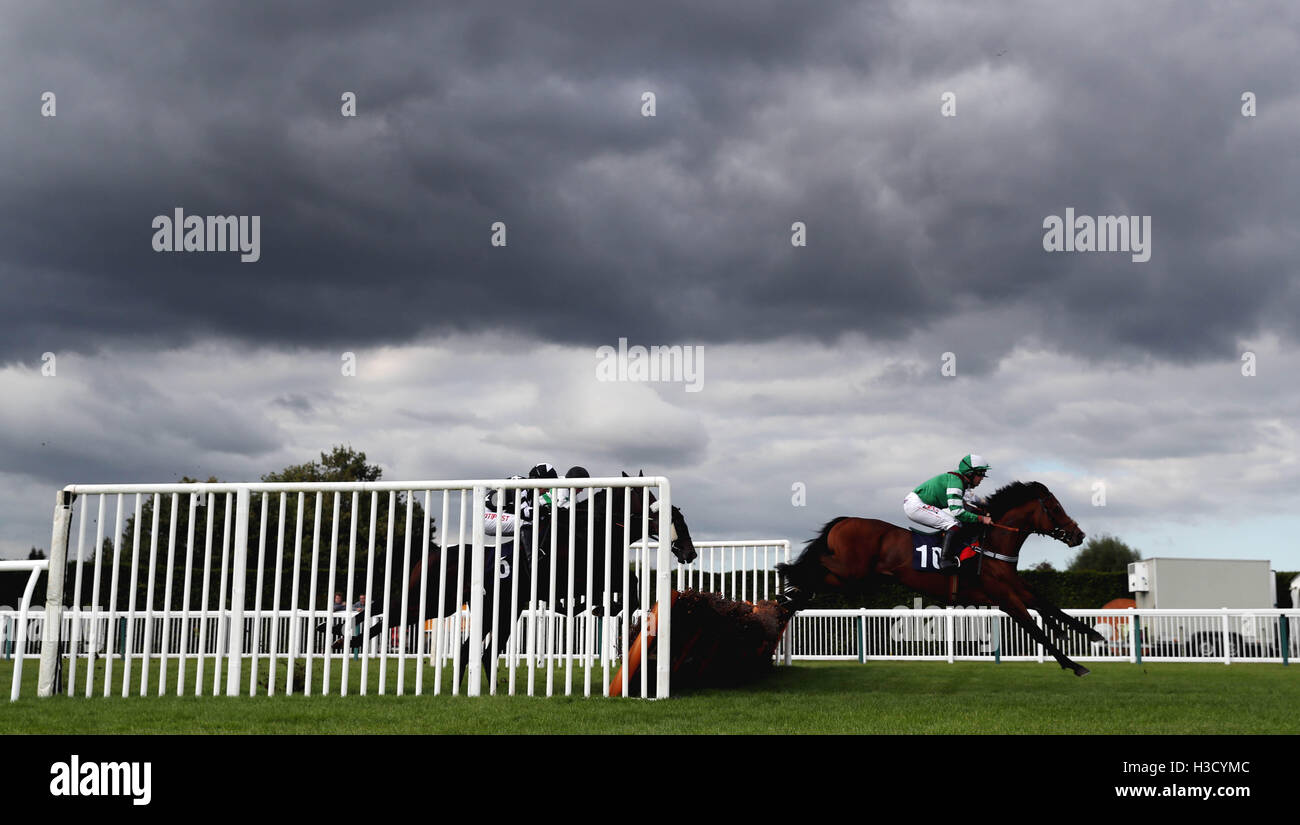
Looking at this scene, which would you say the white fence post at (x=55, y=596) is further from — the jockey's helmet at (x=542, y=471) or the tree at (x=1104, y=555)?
the tree at (x=1104, y=555)

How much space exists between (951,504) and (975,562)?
58 cm

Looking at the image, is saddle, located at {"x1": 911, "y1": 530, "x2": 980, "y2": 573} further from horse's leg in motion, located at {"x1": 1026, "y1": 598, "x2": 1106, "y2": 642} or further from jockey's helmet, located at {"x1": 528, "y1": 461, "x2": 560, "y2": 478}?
jockey's helmet, located at {"x1": 528, "y1": 461, "x2": 560, "y2": 478}

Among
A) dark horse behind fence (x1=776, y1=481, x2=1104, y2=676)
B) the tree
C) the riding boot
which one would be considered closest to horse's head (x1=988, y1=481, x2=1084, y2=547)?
dark horse behind fence (x1=776, y1=481, x2=1104, y2=676)

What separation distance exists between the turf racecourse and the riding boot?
202cm

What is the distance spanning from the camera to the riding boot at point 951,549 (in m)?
10.1

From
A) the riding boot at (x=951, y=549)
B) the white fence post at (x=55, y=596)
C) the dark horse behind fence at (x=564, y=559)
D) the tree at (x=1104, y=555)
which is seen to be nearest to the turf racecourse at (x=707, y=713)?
the white fence post at (x=55, y=596)

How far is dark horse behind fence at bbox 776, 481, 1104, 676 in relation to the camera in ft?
32.5

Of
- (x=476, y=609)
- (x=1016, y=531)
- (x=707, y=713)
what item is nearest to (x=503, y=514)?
(x=476, y=609)

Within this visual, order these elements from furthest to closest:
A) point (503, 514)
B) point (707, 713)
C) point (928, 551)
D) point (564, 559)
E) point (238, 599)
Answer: point (928, 551)
point (564, 559)
point (503, 514)
point (238, 599)
point (707, 713)

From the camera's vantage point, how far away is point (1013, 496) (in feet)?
33.4

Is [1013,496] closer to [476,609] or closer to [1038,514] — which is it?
[1038,514]

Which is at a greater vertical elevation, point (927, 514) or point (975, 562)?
point (927, 514)
